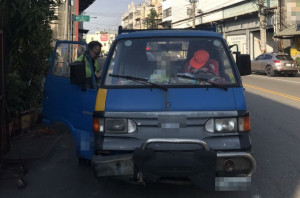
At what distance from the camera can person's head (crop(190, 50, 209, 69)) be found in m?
4.70

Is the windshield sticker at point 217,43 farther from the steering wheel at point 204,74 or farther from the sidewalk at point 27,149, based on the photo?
the sidewalk at point 27,149

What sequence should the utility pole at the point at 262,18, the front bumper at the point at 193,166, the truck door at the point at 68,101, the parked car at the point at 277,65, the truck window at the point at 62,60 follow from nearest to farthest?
the front bumper at the point at 193,166 → the truck door at the point at 68,101 → the truck window at the point at 62,60 → the parked car at the point at 277,65 → the utility pole at the point at 262,18

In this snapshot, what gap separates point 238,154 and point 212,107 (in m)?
0.60

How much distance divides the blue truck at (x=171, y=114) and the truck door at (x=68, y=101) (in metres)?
0.09

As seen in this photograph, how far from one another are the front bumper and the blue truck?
1 cm

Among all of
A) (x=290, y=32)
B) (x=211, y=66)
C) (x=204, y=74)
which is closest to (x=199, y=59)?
(x=211, y=66)

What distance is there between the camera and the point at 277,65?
23312 millimetres

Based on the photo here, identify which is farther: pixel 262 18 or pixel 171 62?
pixel 262 18

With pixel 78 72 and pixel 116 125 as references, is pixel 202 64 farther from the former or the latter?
pixel 78 72

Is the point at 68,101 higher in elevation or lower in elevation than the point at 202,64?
lower

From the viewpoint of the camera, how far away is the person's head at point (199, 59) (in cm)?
470

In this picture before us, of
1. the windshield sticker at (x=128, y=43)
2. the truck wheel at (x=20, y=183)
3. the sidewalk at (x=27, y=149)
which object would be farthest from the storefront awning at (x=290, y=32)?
the truck wheel at (x=20, y=183)

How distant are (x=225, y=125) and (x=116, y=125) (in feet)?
3.98

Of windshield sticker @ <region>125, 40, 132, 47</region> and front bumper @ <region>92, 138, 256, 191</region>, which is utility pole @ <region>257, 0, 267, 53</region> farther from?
front bumper @ <region>92, 138, 256, 191</region>
